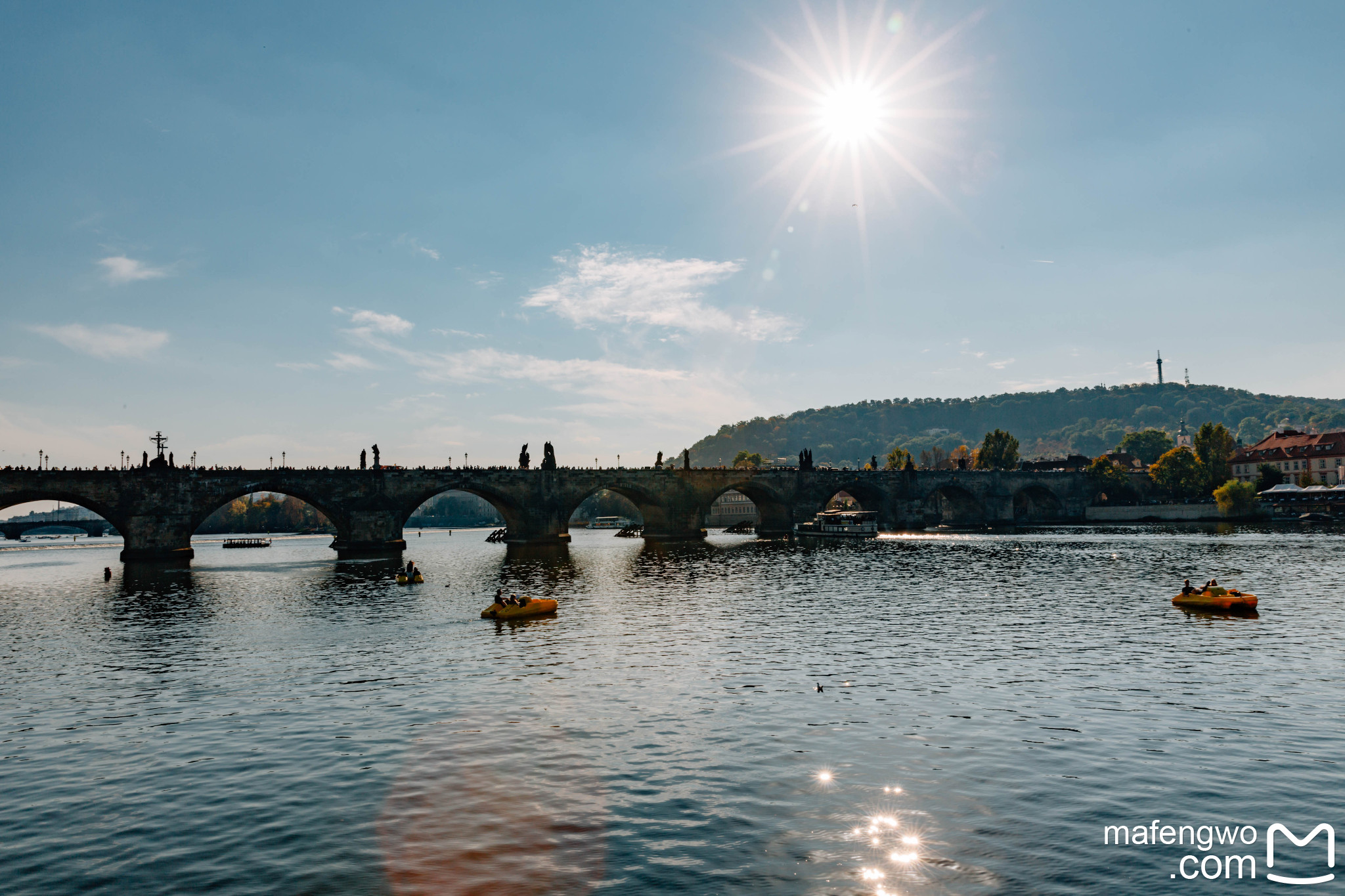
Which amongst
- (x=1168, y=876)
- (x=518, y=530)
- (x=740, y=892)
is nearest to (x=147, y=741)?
(x=740, y=892)

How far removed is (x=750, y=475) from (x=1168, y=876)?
126 meters

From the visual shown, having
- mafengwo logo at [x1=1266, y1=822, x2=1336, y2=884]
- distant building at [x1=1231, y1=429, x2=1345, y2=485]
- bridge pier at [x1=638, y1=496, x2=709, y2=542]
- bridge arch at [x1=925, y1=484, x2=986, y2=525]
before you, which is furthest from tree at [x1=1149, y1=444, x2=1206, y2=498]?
mafengwo logo at [x1=1266, y1=822, x2=1336, y2=884]

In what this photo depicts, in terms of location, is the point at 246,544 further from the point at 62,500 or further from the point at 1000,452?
the point at 1000,452

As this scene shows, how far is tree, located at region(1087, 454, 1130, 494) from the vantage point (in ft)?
563

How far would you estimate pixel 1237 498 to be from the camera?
142m

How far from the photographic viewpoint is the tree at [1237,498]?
5541 inches

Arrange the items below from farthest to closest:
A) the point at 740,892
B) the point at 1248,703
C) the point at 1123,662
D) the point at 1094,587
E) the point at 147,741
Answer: the point at 1094,587 < the point at 1123,662 < the point at 1248,703 < the point at 147,741 < the point at 740,892

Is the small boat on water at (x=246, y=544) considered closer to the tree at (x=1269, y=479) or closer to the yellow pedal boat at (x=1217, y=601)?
the yellow pedal boat at (x=1217, y=601)

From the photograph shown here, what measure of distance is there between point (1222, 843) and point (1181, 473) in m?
172

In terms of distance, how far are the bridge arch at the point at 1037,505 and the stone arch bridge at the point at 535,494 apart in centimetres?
35

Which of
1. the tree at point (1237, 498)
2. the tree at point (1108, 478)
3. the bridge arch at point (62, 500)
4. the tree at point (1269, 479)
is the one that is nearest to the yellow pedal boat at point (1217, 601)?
the bridge arch at point (62, 500)

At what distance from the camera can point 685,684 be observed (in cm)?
2714

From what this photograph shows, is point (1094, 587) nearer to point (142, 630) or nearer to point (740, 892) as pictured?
point (740, 892)

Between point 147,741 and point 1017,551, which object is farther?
point 1017,551
